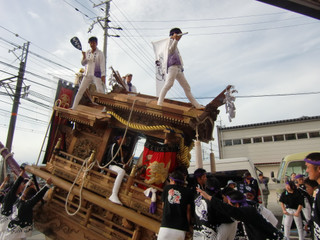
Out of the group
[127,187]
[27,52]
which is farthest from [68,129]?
[27,52]

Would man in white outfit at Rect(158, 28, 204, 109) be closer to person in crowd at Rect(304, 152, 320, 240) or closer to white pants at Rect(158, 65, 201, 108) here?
white pants at Rect(158, 65, 201, 108)

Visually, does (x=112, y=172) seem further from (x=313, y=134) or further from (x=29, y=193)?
(x=313, y=134)

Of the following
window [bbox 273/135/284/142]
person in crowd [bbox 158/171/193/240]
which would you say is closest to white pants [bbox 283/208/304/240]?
person in crowd [bbox 158/171/193/240]

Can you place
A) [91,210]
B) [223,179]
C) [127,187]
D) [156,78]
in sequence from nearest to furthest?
[127,187], [91,210], [156,78], [223,179]

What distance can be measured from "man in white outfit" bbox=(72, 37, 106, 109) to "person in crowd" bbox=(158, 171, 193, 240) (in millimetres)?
3970

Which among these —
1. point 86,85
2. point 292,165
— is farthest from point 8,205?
point 292,165

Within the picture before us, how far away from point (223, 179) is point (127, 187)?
5294 millimetres

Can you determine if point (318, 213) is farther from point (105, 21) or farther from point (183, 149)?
point (105, 21)

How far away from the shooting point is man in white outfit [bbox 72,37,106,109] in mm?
6098

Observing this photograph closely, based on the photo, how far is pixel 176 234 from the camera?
3236 mm

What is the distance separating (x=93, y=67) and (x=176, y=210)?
4781mm

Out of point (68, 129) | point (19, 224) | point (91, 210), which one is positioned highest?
point (68, 129)

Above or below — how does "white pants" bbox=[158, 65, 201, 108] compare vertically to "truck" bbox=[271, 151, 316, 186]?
above

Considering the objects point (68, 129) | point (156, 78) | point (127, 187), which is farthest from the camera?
point (68, 129)
